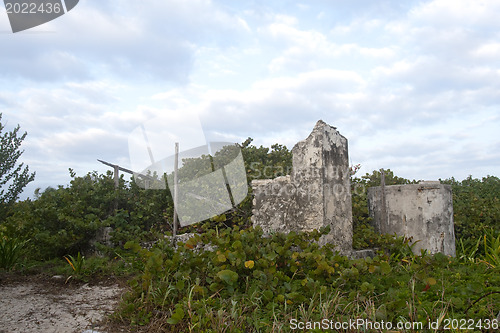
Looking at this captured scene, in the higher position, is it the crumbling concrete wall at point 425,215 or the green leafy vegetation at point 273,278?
the crumbling concrete wall at point 425,215

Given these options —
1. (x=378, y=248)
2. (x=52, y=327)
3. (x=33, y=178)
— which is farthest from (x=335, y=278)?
(x=33, y=178)

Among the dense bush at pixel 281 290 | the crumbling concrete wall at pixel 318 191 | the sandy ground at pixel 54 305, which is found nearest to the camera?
the dense bush at pixel 281 290

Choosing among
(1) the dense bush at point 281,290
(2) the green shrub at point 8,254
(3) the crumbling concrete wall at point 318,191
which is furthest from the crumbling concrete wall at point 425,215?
(2) the green shrub at point 8,254

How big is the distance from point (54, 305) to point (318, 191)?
3599mm

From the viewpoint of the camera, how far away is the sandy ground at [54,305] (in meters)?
3.96

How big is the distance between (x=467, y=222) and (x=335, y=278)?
4390 mm

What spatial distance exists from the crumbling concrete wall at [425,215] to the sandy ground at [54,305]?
4.41 metres

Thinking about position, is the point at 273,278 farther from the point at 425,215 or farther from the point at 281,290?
the point at 425,215

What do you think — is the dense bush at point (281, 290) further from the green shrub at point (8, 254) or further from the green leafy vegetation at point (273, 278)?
the green shrub at point (8, 254)

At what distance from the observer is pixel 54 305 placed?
182 inches

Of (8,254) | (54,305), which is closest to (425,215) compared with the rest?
(54,305)

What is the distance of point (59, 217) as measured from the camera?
265 inches

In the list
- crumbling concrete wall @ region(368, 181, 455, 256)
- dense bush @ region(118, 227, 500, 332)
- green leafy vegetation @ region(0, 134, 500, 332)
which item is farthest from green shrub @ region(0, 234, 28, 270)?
crumbling concrete wall @ region(368, 181, 455, 256)

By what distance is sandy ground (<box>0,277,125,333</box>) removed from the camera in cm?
396
